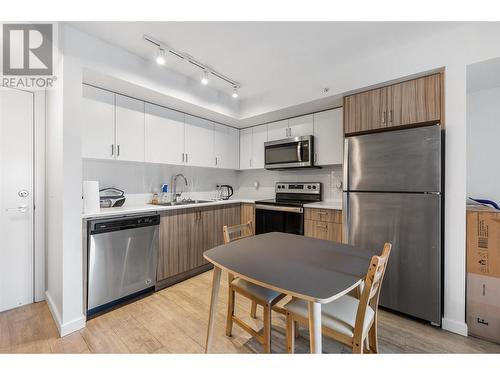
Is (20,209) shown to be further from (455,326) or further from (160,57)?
(455,326)

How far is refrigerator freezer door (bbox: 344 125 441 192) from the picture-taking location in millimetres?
1835

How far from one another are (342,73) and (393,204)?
1471 mm

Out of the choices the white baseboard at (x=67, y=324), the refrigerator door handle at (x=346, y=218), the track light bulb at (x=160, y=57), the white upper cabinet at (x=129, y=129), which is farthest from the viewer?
the white upper cabinet at (x=129, y=129)

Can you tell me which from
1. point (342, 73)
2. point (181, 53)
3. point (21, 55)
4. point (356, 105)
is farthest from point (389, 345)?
point (21, 55)

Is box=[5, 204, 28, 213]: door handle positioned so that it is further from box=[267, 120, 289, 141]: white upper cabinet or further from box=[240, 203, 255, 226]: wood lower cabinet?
box=[267, 120, 289, 141]: white upper cabinet

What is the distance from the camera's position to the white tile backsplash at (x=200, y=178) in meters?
2.62

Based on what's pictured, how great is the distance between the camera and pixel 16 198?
85.7 inches

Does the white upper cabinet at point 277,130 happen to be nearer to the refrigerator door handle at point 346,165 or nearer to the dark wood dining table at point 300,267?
the refrigerator door handle at point 346,165

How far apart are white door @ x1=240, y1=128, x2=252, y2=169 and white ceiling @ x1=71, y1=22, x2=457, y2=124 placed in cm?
132

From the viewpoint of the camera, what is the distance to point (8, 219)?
7.00 feet

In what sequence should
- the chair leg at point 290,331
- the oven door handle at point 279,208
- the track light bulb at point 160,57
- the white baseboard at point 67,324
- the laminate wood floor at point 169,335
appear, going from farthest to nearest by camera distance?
the oven door handle at point 279,208 < the track light bulb at point 160,57 < the white baseboard at point 67,324 < the laminate wood floor at point 169,335 < the chair leg at point 290,331

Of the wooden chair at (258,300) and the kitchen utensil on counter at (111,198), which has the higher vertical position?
the kitchen utensil on counter at (111,198)

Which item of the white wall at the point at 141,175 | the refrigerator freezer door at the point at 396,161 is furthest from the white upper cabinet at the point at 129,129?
the refrigerator freezer door at the point at 396,161
